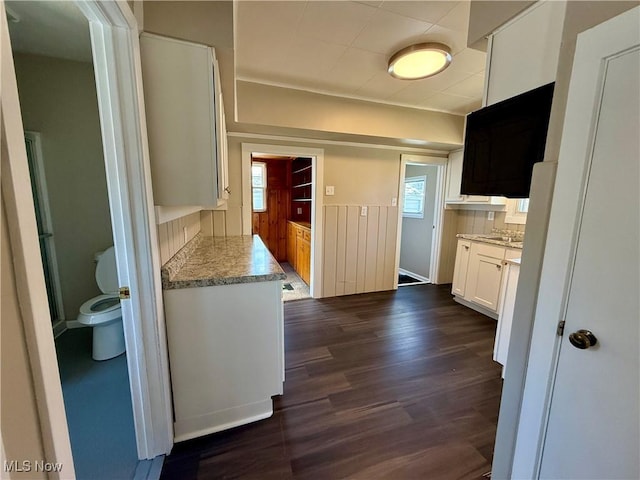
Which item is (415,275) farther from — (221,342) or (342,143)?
(221,342)

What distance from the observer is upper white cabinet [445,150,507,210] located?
11.6 feet

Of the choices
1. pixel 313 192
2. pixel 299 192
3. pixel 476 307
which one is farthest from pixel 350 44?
pixel 299 192

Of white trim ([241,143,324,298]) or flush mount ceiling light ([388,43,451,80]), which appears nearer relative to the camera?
flush mount ceiling light ([388,43,451,80])

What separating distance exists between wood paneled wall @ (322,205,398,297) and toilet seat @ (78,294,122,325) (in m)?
2.28

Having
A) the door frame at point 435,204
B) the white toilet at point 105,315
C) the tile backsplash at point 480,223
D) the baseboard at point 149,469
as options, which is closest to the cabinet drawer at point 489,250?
the tile backsplash at point 480,223

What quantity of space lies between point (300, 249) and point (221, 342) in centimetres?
303

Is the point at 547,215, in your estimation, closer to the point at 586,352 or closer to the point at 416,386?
the point at 586,352

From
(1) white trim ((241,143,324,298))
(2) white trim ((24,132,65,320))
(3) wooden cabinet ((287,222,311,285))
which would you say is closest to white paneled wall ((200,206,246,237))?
(1) white trim ((241,143,324,298))

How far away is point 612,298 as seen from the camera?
2.55 ft

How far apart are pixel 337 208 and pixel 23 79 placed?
318cm

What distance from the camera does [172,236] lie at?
1.67m

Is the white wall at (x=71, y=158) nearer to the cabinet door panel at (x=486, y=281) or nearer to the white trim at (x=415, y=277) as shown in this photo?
the white trim at (x=415, y=277)

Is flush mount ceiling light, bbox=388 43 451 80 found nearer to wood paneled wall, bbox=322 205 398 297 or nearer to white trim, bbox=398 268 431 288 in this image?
wood paneled wall, bbox=322 205 398 297

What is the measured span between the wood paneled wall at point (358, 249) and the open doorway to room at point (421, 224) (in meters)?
0.45
